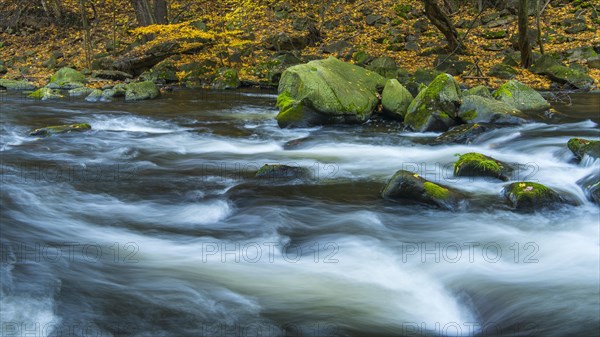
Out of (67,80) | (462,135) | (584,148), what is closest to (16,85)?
(67,80)

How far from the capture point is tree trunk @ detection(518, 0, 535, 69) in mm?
15241

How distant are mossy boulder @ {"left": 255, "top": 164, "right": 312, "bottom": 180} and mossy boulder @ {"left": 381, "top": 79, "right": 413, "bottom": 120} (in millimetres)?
4075

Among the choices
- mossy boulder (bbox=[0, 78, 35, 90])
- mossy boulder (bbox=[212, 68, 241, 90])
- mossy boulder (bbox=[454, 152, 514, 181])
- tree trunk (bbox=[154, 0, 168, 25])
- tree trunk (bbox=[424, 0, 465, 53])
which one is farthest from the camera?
tree trunk (bbox=[154, 0, 168, 25])

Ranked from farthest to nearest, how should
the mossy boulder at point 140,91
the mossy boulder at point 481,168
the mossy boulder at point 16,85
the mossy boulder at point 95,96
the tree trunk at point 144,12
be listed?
1. the tree trunk at point 144,12
2. the mossy boulder at point 16,85
3. the mossy boulder at point 95,96
4. the mossy boulder at point 140,91
5. the mossy boulder at point 481,168

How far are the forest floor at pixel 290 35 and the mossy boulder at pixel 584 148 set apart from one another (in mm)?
6837

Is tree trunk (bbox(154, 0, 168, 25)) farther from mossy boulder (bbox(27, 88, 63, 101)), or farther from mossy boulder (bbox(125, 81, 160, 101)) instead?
mossy boulder (bbox(27, 88, 63, 101))

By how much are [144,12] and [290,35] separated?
621 centimetres

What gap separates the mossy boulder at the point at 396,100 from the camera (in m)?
11.4

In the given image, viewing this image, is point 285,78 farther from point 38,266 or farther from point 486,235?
point 38,266

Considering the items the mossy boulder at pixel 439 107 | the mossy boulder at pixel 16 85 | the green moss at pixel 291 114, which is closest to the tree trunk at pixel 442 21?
the mossy boulder at pixel 439 107

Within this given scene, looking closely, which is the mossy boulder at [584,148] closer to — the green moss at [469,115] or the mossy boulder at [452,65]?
the green moss at [469,115]

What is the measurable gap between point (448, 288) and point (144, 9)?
20248 millimetres

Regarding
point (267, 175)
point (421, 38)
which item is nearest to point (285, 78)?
point (267, 175)

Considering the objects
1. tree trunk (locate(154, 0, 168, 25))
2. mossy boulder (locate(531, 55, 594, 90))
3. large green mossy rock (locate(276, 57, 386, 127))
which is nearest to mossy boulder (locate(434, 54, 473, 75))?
mossy boulder (locate(531, 55, 594, 90))
